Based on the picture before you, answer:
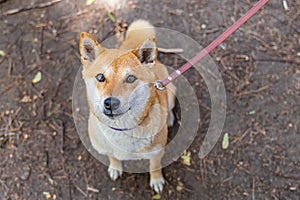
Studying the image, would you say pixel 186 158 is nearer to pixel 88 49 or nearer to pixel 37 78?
pixel 88 49

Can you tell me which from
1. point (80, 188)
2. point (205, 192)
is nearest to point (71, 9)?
point (80, 188)

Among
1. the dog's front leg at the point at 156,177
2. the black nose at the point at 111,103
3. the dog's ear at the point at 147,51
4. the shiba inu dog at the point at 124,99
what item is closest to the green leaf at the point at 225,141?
the dog's front leg at the point at 156,177

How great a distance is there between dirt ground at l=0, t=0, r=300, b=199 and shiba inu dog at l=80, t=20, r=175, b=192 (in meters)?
0.69

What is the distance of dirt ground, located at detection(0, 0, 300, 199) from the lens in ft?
11.8

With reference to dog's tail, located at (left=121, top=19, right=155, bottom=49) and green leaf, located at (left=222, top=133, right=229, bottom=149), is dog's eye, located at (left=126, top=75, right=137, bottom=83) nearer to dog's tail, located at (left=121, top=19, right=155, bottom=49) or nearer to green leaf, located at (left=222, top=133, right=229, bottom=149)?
dog's tail, located at (left=121, top=19, right=155, bottom=49)

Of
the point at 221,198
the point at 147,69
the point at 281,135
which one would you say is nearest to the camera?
the point at 147,69

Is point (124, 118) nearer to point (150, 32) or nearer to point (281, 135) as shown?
point (150, 32)

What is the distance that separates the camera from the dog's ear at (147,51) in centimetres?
257

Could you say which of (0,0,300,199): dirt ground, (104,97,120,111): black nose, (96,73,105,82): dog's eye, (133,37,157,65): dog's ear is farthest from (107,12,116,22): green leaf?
(104,97,120,111): black nose

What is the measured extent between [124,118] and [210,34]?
1.97 m

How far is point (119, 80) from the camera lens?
251 cm

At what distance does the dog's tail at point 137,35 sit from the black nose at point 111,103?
91 cm

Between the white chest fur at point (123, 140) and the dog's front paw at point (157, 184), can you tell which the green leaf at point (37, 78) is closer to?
the white chest fur at point (123, 140)

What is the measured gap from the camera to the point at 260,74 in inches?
159
